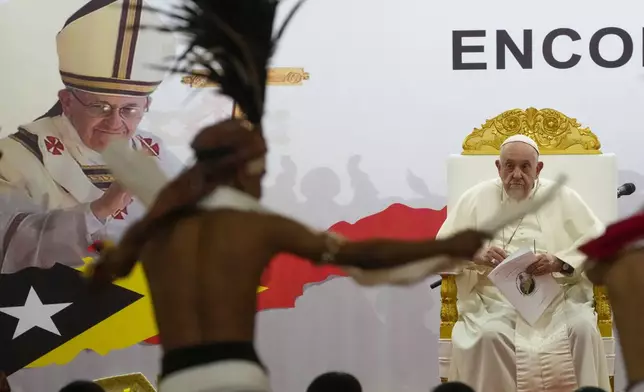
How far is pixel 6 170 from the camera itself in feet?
22.3

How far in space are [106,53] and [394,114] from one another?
2.16 metres

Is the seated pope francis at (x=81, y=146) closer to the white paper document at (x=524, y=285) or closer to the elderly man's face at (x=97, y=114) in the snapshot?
the elderly man's face at (x=97, y=114)

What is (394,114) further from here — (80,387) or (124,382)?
(80,387)

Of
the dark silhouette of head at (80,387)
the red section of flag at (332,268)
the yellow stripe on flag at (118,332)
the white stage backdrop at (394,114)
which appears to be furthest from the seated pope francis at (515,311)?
the dark silhouette of head at (80,387)

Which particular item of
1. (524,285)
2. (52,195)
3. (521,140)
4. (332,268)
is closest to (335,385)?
(524,285)

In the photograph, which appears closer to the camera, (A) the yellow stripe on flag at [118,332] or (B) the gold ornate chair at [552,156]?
(B) the gold ornate chair at [552,156]

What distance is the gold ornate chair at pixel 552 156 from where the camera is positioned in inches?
218

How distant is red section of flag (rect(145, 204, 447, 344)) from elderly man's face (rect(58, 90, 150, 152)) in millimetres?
1534

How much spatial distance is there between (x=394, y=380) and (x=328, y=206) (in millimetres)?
1295

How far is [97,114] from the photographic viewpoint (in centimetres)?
686

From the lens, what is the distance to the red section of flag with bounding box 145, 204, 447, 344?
21.4ft

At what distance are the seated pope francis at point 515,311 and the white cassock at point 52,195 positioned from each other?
8.26 ft

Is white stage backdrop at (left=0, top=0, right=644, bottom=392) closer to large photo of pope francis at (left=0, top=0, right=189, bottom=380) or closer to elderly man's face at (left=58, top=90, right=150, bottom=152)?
large photo of pope francis at (left=0, top=0, right=189, bottom=380)

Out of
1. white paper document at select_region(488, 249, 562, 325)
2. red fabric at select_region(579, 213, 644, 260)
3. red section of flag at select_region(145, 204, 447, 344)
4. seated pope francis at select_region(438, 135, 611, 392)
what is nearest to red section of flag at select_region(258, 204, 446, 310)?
red section of flag at select_region(145, 204, 447, 344)
